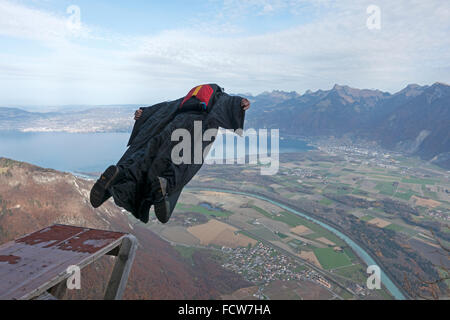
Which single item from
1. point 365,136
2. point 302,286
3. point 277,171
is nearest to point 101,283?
point 302,286

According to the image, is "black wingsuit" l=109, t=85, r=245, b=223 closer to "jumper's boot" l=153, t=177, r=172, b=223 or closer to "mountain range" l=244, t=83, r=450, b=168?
"jumper's boot" l=153, t=177, r=172, b=223

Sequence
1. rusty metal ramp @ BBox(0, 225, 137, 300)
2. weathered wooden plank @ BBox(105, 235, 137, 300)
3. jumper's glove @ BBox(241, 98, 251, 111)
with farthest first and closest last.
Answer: jumper's glove @ BBox(241, 98, 251, 111) < weathered wooden plank @ BBox(105, 235, 137, 300) < rusty metal ramp @ BBox(0, 225, 137, 300)

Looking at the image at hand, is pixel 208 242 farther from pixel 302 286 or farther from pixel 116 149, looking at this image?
pixel 116 149

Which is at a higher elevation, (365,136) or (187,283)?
(365,136)

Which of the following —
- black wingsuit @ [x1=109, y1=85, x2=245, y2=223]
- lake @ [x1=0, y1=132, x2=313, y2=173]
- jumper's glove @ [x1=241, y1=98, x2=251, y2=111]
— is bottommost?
lake @ [x1=0, y1=132, x2=313, y2=173]

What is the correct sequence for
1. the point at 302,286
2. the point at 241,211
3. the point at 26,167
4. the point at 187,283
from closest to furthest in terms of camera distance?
the point at 26,167, the point at 187,283, the point at 302,286, the point at 241,211

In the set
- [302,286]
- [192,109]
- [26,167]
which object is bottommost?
[302,286]

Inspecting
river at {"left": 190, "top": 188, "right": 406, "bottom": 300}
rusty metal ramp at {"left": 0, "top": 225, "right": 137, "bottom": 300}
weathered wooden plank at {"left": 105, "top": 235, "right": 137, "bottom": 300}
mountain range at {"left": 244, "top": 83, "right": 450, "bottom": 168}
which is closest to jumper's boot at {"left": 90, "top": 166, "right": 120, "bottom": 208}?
rusty metal ramp at {"left": 0, "top": 225, "right": 137, "bottom": 300}

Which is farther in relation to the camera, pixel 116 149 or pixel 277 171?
pixel 116 149
